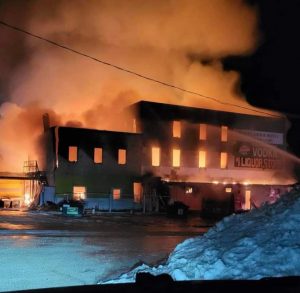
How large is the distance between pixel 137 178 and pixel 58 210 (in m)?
9.57

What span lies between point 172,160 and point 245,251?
123 ft

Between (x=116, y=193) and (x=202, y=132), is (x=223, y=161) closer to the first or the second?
(x=202, y=132)

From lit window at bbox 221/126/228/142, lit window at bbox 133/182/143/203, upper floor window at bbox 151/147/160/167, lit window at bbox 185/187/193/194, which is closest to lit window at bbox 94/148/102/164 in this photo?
lit window at bbox 133/182/143/203

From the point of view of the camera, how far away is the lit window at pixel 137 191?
138 feet

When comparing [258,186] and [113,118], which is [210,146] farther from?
[113,118]

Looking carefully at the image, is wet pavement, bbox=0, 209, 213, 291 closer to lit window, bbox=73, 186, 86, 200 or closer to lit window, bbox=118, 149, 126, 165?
lit window, bbox=73, 186, 86, 200

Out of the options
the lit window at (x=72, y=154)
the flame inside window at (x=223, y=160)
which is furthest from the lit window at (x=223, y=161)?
the lit window at (x=72, y=154)

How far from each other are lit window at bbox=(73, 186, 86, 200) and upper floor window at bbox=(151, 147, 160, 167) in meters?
7.18

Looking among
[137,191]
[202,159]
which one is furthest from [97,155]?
[202,159]

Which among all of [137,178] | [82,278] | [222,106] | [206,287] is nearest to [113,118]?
[137,178]

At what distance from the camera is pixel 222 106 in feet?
181

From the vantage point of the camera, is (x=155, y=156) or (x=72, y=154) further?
(x=155, y=156)

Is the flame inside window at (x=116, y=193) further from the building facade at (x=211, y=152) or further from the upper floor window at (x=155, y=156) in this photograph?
the upper floor window at (x=155, y=156)

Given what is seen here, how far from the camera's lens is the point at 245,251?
327 inches
